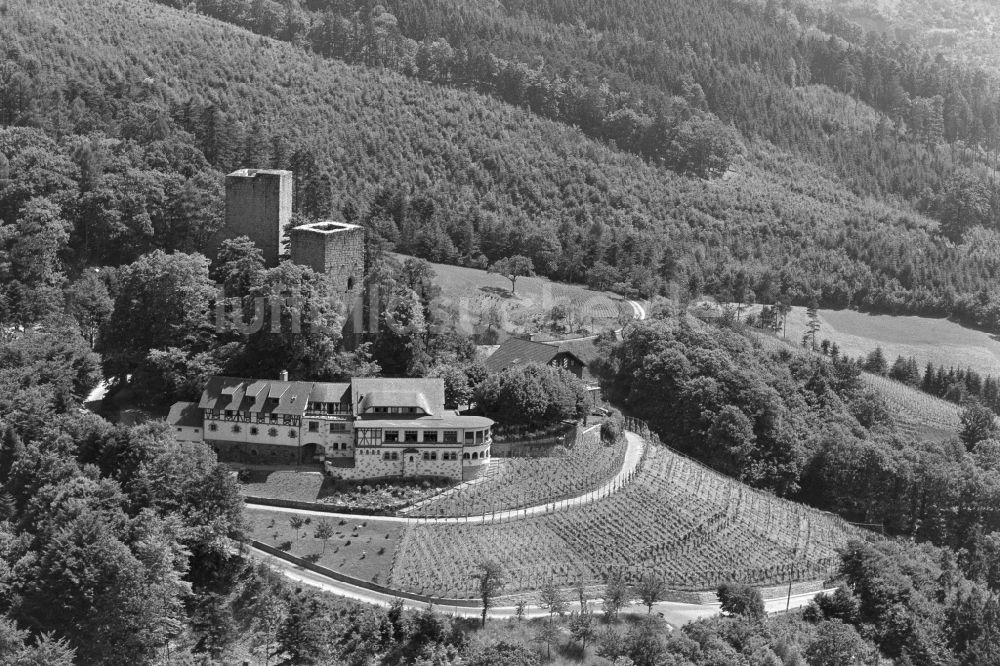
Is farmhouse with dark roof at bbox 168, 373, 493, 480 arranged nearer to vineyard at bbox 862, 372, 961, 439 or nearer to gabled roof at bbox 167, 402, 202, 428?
gabled roof at bbox 167, 402, 202, 428

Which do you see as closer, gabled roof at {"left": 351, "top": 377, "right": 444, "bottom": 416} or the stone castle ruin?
gabled roof at {"left": 351, "top": 377, "right": 444, "bottom": 416}

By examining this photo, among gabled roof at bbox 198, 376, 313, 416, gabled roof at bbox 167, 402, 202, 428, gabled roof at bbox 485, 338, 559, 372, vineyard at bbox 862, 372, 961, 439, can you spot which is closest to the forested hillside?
gabled roof at bbox 167, 402, 202, 428

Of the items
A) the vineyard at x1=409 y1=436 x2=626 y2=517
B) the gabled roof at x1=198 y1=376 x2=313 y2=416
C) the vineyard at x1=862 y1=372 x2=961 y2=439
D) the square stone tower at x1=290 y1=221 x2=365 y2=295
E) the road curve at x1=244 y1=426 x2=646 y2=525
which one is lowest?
the vineyard at x1=862 y1=372 x2=961 y2=439

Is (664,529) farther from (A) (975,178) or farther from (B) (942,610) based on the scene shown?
(A) (975,178)

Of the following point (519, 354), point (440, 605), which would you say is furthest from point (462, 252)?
point (440, 605)

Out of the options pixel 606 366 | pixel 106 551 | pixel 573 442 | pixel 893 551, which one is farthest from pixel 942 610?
pixel 106 551

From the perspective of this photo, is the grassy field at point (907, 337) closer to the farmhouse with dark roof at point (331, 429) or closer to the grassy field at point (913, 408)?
the grassy field at point (913, 408)

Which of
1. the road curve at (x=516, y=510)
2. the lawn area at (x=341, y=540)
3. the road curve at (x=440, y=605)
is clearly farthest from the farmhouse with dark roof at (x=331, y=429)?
the road curve at (x=440, y=605)
